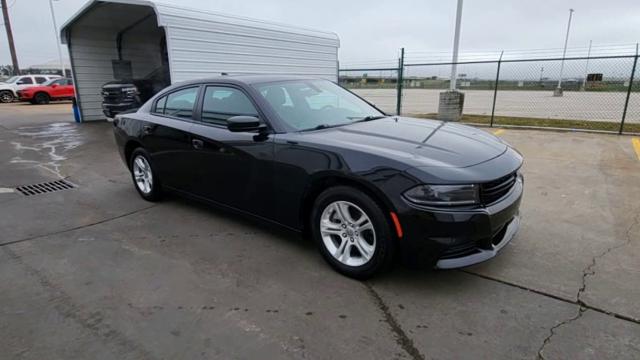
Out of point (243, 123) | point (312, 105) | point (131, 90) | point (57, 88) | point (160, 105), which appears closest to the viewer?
point (243, 123)

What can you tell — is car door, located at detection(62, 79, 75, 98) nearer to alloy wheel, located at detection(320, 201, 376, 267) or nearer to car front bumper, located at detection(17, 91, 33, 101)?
car front bumper, located at detection(17, 91, 33, 101)

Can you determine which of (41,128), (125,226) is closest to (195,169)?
(125,226)

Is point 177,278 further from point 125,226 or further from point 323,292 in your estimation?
point 125,226

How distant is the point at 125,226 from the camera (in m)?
4.08

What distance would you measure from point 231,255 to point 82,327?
1228 millimetres

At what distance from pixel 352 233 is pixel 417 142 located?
0.87m

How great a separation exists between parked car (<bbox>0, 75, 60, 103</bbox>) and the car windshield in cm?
2408

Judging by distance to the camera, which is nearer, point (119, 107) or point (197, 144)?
point (197, 144)

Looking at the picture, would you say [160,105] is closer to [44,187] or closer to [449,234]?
[44,187]

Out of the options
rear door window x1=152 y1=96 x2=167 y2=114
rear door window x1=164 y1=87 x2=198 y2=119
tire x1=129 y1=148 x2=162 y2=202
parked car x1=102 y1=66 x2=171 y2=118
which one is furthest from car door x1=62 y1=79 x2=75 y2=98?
rear door window x1=164 y1=87 x2=198 y2=119

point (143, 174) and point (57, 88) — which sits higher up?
point (57, 88)

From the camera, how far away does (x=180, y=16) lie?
897cm

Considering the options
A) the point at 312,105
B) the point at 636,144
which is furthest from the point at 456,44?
the point at 312,105

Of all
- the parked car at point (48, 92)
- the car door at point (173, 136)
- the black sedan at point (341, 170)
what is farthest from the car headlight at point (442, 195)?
the parked car at point (48, 92)
